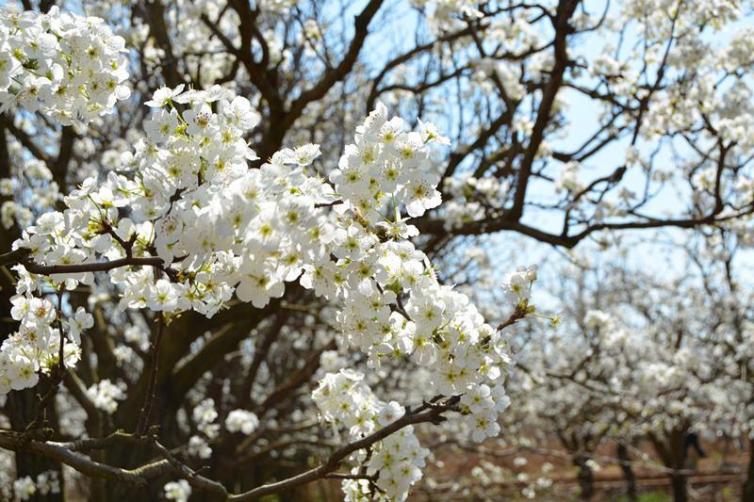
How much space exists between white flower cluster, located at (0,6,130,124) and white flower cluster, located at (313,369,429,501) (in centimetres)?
123

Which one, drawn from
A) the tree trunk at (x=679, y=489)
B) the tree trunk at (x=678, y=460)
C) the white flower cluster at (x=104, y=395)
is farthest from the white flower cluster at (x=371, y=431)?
the tree trunk at (x=679, y=489)

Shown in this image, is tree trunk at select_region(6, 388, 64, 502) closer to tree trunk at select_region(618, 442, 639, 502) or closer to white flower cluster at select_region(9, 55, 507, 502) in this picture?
white flower cluster at select_region(9, 55, 507, 502)

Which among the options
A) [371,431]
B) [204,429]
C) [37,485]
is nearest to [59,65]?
[371,431]

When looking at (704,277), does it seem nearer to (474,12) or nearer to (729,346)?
(729,346)

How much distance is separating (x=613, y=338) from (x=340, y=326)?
514 cm

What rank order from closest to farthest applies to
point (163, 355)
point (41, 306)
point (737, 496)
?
point (41, 306), point (163, 355), point (737, 496)

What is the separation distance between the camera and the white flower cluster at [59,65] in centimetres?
205

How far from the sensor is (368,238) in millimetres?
1973

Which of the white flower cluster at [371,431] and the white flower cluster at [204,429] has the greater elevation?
the white flower cluster at [204,429]

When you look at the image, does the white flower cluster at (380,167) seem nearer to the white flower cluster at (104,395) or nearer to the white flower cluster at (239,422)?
the white flower cluster at (104,395)

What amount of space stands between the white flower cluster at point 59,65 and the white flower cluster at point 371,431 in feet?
4.04

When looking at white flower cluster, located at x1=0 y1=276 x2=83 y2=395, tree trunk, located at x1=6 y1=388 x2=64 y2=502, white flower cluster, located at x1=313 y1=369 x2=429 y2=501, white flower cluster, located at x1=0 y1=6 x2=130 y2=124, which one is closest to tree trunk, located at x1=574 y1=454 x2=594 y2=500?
tree trunk, located at x1=6 y1=388 x2=64 y2=502

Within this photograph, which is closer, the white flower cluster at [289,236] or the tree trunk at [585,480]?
the white flower cluster at [289,236]

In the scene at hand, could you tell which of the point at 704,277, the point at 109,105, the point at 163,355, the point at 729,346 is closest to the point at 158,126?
the point at 109,105
